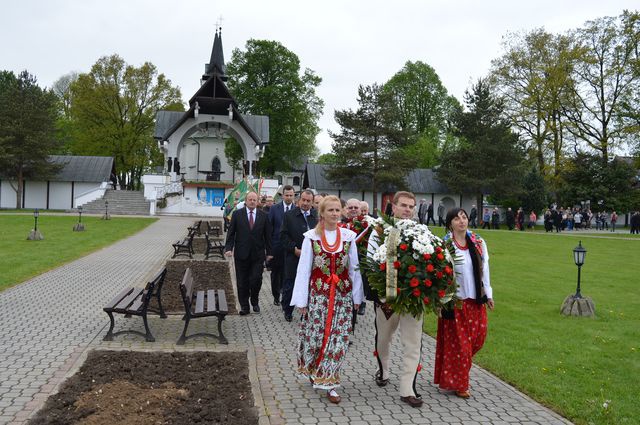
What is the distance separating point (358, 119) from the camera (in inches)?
1578

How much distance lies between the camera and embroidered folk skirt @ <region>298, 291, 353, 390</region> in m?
5.37

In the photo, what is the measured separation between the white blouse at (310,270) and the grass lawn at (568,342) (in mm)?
2106

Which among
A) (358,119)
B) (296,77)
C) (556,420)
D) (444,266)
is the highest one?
(296,77)

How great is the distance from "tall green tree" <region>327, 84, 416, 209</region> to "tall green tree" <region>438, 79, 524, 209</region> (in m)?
4.14

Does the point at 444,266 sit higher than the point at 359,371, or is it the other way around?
the point at 444,266

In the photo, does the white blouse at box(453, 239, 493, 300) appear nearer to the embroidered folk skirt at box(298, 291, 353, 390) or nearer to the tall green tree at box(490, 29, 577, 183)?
the embroidered folk skirt at box(298, 291, 353, 390)

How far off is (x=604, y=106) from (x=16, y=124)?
43.6 m

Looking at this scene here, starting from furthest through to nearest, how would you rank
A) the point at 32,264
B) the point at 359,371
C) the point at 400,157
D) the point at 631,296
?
the point at 400,157 → the point at 32,264 → the point at 631,296 → the point at 359,371

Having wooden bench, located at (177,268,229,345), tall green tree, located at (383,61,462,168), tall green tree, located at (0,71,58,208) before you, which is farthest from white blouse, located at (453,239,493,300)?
tall green tree, located at (383,61,462,168)

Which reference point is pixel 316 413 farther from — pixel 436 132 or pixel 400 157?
pixel 436 132

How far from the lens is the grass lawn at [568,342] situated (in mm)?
5582

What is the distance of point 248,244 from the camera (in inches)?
357

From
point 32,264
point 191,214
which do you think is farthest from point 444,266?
point 191,214

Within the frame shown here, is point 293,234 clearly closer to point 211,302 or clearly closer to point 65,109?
point 211,302
